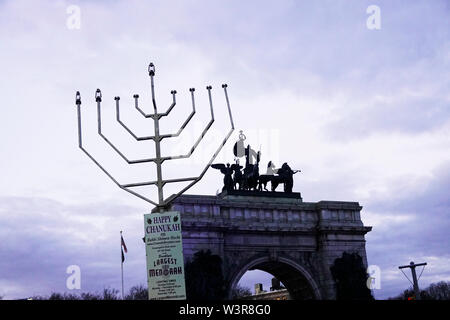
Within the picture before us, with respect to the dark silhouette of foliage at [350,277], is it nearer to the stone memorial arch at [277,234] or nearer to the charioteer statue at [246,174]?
the stone memorial arch at [277,234]

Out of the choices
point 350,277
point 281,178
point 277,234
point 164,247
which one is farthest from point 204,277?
point 164,247

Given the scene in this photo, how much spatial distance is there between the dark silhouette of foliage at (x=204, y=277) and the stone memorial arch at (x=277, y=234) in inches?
19.6

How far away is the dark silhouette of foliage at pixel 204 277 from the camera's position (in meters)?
33.1

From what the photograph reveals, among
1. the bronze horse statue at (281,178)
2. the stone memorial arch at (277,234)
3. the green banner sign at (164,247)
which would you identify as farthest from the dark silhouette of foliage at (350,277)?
the green banner sign at (164,247)

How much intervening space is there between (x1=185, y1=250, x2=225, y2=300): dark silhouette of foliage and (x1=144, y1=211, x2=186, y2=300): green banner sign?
63.8 feet

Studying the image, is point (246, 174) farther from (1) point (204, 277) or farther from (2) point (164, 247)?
(2) point (164, 247)

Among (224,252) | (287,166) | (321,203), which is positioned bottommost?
(224,252)

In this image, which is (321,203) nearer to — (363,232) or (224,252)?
(363,232)

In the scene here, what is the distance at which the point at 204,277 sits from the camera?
3356 cm

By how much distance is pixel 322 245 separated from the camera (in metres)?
38.2

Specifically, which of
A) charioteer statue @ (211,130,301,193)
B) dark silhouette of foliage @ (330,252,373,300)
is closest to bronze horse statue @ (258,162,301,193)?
charioteer statue @ (211,130,301,193)
